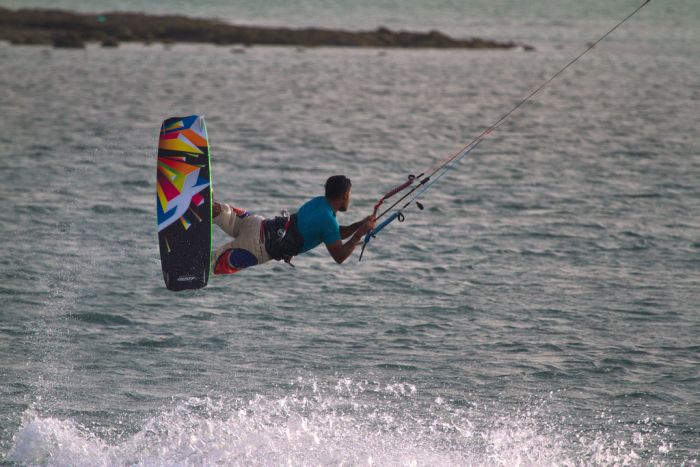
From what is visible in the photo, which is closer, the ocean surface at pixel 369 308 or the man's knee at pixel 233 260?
the man's knee at pixel 233 260

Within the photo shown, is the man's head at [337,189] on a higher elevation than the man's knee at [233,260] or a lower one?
higher

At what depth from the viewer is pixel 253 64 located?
2158 inches

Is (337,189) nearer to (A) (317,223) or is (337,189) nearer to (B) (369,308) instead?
(A) (317,223)

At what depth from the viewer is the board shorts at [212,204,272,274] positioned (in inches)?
426

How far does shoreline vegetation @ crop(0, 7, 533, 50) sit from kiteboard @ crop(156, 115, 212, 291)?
52.0m

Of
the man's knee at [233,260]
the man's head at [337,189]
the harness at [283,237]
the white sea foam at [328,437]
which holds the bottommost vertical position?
the white sea foam at [328,437]

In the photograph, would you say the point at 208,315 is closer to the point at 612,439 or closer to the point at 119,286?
the point at 119,286

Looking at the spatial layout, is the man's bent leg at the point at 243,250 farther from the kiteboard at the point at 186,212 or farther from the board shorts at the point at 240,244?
the kiteboard at the point at 186,212

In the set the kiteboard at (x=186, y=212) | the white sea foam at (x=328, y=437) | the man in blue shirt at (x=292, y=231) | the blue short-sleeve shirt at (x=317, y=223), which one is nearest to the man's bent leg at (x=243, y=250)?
the man in blue shirt at (x=292, y=231)

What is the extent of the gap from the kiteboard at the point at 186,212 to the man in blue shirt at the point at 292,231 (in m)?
0.22

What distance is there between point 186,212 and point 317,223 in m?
1.40

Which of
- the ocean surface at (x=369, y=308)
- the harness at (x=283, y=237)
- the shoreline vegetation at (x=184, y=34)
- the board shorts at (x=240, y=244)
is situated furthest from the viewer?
the shoreline vegetation at (x=184, y=34)

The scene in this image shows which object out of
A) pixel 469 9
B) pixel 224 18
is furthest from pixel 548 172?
pixel 469 9

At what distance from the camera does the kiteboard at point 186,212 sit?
10844 mm
